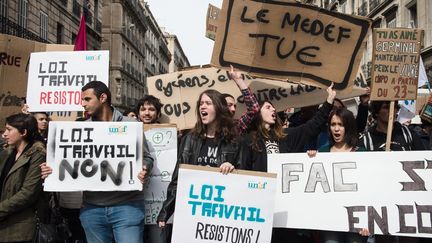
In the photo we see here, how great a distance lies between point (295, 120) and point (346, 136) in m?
1.45

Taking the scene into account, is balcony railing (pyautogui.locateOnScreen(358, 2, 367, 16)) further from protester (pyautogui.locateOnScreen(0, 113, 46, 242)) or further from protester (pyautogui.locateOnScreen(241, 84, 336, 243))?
protester (pyautogui.locateOnScreen(0, 113, 46, 242))

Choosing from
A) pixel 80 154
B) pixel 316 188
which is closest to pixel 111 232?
pixel 80 154

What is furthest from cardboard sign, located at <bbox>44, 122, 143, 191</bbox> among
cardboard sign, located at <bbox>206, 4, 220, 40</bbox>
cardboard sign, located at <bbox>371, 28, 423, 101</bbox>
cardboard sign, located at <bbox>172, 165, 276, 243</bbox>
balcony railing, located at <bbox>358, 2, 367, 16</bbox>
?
balcony railing, located at <bbox>358, 2, 367, 16</bbox>

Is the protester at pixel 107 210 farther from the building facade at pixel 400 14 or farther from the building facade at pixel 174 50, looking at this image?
the building facade at pixel 174 50

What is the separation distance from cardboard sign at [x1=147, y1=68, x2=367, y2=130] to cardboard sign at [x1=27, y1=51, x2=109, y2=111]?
1.00 metres

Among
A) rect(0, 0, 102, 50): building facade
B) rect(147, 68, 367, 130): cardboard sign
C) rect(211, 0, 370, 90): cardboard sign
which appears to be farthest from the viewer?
rect(0, 0, 102, 50): building facade

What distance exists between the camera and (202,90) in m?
5.73

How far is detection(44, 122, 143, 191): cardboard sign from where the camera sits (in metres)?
3.56

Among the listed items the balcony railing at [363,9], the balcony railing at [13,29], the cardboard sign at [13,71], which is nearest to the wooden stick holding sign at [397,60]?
the cardboard sign at [13,71]

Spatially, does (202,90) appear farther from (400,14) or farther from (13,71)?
(400,14)

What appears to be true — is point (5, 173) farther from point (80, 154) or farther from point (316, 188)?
point (316, 188)

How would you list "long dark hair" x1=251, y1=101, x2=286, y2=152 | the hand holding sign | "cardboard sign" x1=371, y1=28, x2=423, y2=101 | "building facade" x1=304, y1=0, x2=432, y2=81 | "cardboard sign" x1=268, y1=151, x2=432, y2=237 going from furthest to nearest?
1. "building facade" x1=304, y1=0, x2=432, y2=81
2. "cardboard sign" x1=371, y1=28, x2=423, y2=101
3. the hand holding sign
4. "long dark hair" x1=251, y1=101, x2=286, y2=152
5. "cardboard sign" x1=268, y1=151, x2=432, y2=237

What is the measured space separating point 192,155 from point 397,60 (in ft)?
7.63

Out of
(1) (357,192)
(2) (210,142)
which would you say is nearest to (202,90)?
(2) (210,142)
